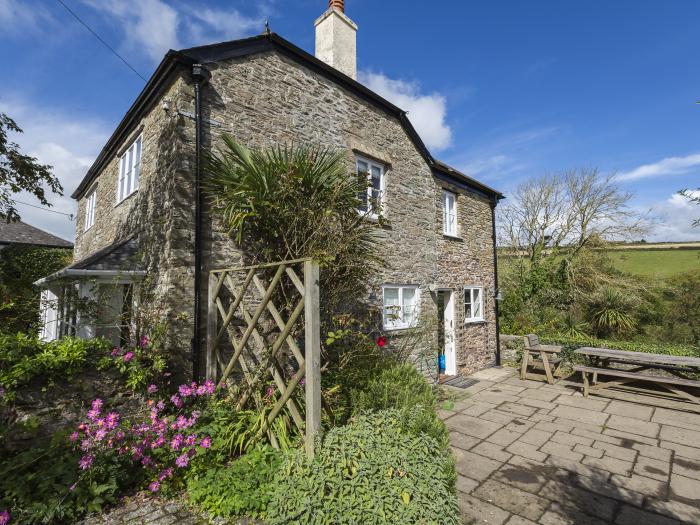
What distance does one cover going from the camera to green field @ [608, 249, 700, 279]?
53.6ft

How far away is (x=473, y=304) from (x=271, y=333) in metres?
8.06

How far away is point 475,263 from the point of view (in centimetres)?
1143

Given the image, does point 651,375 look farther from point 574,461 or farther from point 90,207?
point 90,207

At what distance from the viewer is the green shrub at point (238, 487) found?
325cm

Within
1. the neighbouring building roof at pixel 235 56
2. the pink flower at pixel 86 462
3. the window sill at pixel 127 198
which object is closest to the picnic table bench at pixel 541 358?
the neighbouring building roof at pixel 235 56

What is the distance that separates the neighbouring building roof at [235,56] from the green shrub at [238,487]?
5769 millimetres

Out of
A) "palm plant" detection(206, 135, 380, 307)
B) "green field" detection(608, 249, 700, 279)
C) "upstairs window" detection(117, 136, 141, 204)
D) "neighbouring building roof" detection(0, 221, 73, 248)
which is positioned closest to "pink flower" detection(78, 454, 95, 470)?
"palm plant" detection(206, 135, 380, 307)

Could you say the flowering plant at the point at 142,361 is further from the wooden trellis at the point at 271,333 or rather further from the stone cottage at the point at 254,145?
the wooden trellis at the point at 271,333

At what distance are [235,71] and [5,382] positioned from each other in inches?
214

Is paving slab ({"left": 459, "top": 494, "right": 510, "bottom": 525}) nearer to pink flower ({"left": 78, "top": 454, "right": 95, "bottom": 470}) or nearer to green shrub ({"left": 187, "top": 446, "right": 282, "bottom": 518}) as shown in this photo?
green shrub ({"left": 187, "top": 446, "right": 282, "bottom": 518})

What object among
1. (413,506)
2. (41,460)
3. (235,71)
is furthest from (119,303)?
(413,506)

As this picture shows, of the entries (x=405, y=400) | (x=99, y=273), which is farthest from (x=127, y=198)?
(x=405, y=400)

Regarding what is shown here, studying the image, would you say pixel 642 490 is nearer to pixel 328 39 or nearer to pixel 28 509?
pixel 28 509

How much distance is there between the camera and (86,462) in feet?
10.8
